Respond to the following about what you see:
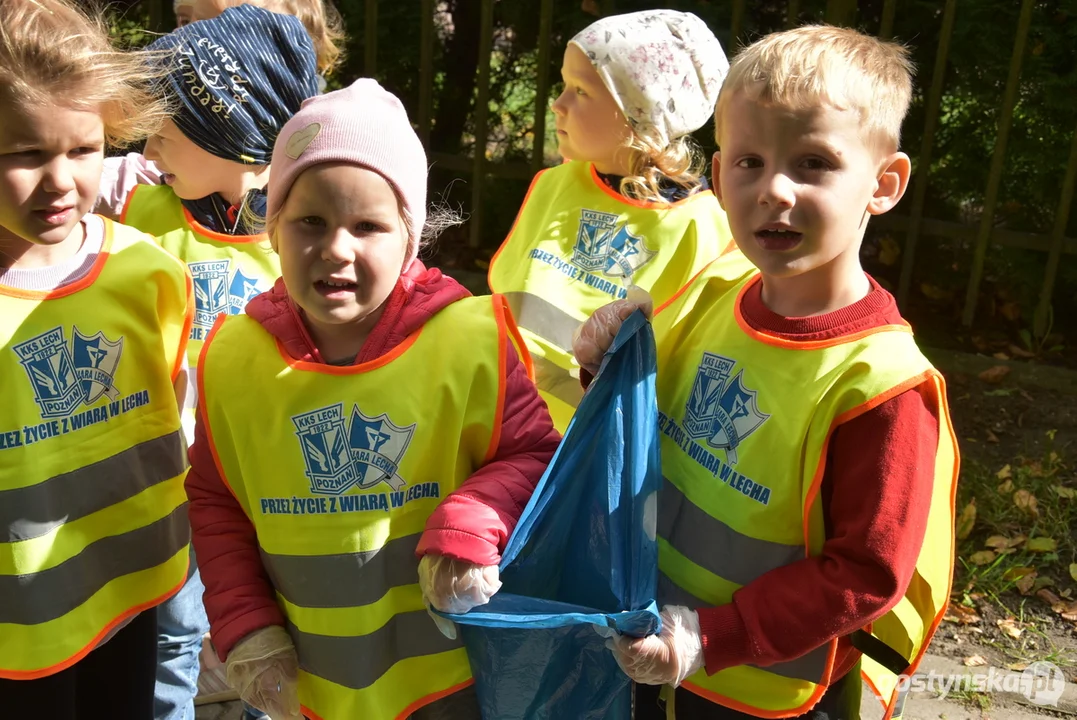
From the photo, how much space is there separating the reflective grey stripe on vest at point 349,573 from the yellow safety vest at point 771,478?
477 mm

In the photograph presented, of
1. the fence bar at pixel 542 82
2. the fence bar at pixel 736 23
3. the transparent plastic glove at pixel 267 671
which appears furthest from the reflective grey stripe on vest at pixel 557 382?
the fence bar at pixel 542 82

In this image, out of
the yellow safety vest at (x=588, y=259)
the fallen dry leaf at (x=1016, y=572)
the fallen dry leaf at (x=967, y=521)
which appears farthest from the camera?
the fallen dry leaf at (x=967, y=521)

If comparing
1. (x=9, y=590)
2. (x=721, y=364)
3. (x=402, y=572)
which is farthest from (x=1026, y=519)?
(x=9, y=590)

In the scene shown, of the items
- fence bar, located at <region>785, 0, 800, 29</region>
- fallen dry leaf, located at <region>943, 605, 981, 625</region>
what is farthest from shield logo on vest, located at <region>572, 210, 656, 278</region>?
fence bar, located at <region>785, 0, 800, 29</region>

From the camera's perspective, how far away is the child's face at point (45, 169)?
72.6 inches

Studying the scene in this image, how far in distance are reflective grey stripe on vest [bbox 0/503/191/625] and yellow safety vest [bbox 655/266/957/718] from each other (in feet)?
3.45

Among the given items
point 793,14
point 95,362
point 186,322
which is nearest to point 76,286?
point 95,362

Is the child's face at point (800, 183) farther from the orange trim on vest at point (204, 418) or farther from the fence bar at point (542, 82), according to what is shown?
the fence bar at point (542, 82)

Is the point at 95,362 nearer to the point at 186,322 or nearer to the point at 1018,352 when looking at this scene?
the point at 186,322

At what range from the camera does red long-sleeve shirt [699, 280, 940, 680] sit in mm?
1664

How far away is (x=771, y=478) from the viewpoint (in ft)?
5.84

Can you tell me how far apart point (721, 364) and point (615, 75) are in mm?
1243

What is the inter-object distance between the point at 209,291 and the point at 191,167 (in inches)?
12.1

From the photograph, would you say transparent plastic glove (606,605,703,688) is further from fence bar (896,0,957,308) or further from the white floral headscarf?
fence bar (896,0,957,308)
